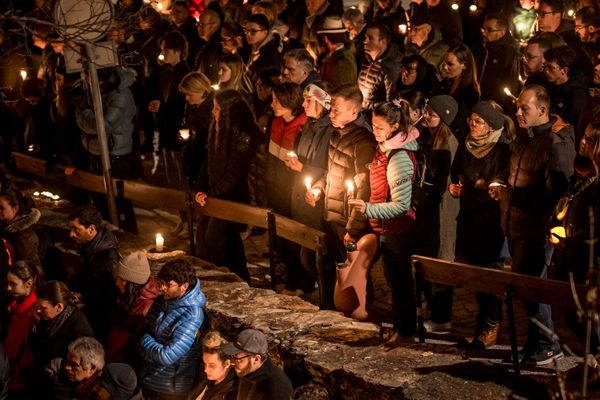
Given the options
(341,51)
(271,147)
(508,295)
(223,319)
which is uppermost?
(341,51)

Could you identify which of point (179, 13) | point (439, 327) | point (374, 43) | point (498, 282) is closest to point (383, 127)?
point (498, 282)

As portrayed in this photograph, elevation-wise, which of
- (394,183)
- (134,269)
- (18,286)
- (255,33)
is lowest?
(18,286)

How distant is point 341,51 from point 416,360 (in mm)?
5884

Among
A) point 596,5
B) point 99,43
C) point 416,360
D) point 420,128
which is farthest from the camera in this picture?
point 596,5

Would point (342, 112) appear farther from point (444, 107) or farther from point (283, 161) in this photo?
point (283, 161)

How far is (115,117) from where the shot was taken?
419 inches

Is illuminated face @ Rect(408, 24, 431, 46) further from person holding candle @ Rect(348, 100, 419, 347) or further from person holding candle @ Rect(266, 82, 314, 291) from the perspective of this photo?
person holding candle @ Rect(348, 100, 419, 347)

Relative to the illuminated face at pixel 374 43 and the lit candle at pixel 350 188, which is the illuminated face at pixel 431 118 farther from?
the illuminated face at pixel 374 43

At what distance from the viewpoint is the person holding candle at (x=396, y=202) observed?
6852 mm

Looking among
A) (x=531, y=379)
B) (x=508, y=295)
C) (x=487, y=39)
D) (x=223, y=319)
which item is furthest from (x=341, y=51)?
(x=531, y=379)

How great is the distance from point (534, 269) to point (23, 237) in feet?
14.5

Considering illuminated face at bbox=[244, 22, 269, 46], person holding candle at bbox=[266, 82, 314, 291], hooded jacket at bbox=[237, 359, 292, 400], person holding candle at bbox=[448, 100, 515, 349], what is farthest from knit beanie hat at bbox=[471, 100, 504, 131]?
illuminated face at bbox=[244, 22, 269, 46]

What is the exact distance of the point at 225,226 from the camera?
920 cm

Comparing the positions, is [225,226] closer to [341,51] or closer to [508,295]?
[341,51]
